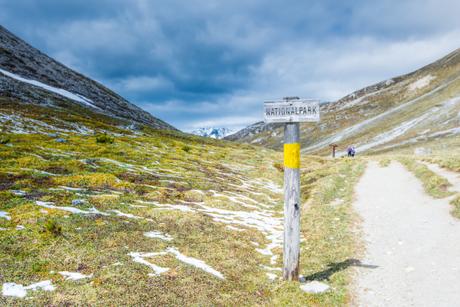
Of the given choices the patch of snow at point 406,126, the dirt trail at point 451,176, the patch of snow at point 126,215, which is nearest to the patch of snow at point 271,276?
the patch of snow at point 126,215

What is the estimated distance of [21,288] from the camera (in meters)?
7.81

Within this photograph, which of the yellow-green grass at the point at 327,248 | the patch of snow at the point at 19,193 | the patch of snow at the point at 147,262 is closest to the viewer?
the yellow-green grass at the point at 327,248

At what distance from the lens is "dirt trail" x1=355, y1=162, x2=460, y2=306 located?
29.5ft

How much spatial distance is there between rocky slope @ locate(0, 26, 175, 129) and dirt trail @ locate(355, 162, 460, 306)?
76.5 meters

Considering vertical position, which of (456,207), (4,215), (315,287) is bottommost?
(315,287)

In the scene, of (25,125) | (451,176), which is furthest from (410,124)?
(25,125)

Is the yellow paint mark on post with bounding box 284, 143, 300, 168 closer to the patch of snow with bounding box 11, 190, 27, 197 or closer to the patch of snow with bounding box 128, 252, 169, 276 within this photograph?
the patch of snow with bounding box 128, 252, 169, 276

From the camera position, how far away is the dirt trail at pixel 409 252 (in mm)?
8992

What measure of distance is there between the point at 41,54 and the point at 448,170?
15479cm

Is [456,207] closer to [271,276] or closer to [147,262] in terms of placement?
[271,276]

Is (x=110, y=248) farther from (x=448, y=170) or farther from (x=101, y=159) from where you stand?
(x=448, y=170)

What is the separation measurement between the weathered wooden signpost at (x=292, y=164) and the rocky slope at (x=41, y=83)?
7588cm

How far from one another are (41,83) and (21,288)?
350ft

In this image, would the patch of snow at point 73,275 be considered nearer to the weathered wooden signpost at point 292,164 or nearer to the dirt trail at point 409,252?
Answer: the weathered wooden signpost at point 292,164
